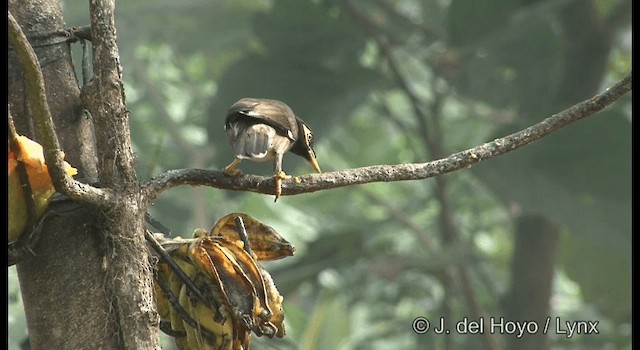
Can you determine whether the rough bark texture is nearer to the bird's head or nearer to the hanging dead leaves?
the hanging dead leaves

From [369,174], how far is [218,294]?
0.20m

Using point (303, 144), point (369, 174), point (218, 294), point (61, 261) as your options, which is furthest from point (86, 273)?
point (303, 144)

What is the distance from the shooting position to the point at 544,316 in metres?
2.87

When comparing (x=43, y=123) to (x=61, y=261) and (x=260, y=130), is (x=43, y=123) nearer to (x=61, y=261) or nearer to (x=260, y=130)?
(x=61, y=261)

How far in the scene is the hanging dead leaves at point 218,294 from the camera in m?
1.06

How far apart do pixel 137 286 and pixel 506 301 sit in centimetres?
209

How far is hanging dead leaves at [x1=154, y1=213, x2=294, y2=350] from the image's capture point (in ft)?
3.49

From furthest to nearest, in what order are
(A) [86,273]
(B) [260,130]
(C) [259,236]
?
(B) [260,130] → (C) [259,236] → (A) [86,273]

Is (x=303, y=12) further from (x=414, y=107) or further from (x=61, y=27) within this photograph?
(x=61, y=27)

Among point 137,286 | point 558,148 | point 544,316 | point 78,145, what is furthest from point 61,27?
point 544,316

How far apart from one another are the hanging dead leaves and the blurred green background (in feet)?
3.95

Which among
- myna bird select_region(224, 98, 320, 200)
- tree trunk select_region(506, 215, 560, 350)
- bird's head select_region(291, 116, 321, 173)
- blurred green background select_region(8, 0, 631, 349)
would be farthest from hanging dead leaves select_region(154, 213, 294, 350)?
tree trunk select_region(506, 215, 560, 350)

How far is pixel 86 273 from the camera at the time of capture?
39.7 inches

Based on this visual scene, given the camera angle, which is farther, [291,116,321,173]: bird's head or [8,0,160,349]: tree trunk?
[291,116,321,173]: bird's head
